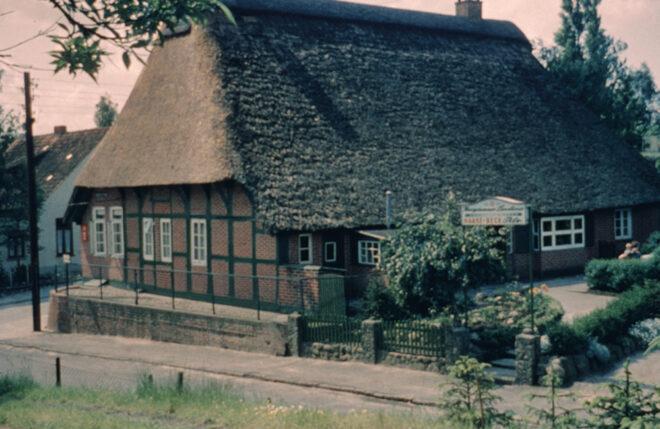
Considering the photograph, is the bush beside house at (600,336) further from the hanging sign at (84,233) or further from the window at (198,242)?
the hanging sign at (84,233)

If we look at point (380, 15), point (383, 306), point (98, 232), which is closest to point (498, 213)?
point (383, 306)

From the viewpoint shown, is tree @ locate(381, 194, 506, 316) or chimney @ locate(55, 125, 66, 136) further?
chimney @ locate(55, 125, 66, 136)

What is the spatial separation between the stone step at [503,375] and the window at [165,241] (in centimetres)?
1310

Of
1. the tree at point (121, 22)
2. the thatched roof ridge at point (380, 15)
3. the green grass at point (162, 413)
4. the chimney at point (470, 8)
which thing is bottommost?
the green grass at point (162, 413)

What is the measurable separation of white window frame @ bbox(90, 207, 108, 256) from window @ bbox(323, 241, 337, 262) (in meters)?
10.2

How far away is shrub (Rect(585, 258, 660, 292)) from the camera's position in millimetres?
20875

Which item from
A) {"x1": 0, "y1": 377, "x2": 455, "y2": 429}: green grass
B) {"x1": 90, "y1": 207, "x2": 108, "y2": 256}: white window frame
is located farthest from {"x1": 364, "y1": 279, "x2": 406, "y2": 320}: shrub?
{"x1": 90, "y1": 207, "x2": 108, "y2": 256}: white window frame

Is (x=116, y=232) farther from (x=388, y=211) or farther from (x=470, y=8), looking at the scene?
(x=470, y=8)

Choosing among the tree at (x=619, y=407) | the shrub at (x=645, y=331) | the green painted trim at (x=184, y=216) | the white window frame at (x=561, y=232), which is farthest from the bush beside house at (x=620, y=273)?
the tree at (x=619, y=407)

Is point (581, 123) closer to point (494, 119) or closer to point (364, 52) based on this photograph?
point (494, 119)

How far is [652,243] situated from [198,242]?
15.4 m

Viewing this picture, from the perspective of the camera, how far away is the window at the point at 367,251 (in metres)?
21.7

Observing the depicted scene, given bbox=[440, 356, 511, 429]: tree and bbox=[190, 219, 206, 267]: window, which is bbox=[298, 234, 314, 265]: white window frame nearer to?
bbox=[190, 219, 206, 267]: window

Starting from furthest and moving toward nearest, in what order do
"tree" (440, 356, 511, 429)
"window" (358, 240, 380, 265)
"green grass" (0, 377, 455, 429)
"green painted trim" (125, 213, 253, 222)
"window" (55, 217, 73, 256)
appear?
"window" (55, 217, 73, 256)
"window" (358, 240, 380, 265)
"green painted trim" (125, 213, 253, 222)
"green grass" (0, 377, 455, 429)
"tree" (440, 356, 511, 429)
